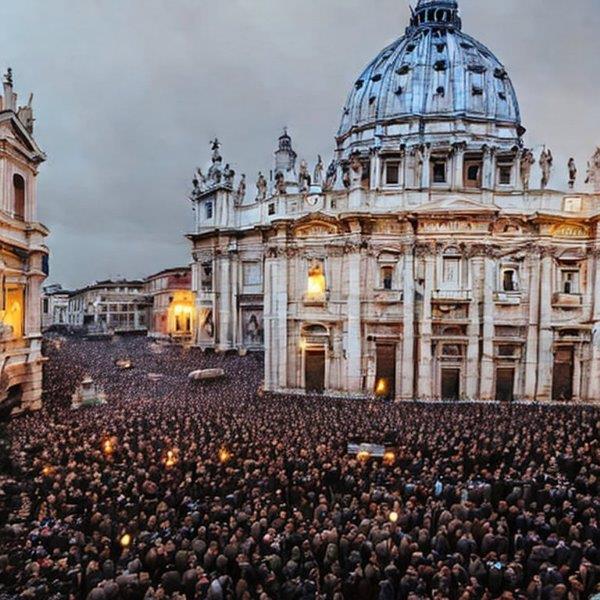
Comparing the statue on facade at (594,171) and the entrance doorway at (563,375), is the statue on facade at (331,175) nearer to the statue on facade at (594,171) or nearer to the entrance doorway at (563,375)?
the statue on facade at (594,171)

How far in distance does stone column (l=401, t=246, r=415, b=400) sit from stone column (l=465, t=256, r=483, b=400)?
3158mm

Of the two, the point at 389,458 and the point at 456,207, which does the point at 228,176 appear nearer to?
the point at 456,207

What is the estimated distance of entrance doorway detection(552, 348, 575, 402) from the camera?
30.6 m

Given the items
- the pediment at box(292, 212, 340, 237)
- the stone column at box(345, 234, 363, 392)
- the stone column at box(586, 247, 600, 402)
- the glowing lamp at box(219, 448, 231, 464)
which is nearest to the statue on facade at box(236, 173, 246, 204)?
the pediment at box(292, 212, 340, 237)

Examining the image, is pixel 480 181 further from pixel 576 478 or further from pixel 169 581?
pixel 169 581

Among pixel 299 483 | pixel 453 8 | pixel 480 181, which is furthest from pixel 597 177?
pixel 453 8

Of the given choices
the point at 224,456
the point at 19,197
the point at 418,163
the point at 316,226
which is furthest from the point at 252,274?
the point at 224,456

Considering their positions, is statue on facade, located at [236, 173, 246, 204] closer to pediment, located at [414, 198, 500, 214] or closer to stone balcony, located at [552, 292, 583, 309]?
pediment, located at [414, 198, 500, 214]

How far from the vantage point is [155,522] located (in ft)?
40.4

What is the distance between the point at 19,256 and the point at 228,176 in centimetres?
2877

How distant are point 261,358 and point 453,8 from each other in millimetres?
42669

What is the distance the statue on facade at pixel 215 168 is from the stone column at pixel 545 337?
102 ft

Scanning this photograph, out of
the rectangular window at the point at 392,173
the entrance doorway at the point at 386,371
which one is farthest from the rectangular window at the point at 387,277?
the rectangular window at the point at 392,173

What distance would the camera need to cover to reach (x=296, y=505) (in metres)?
14.4
